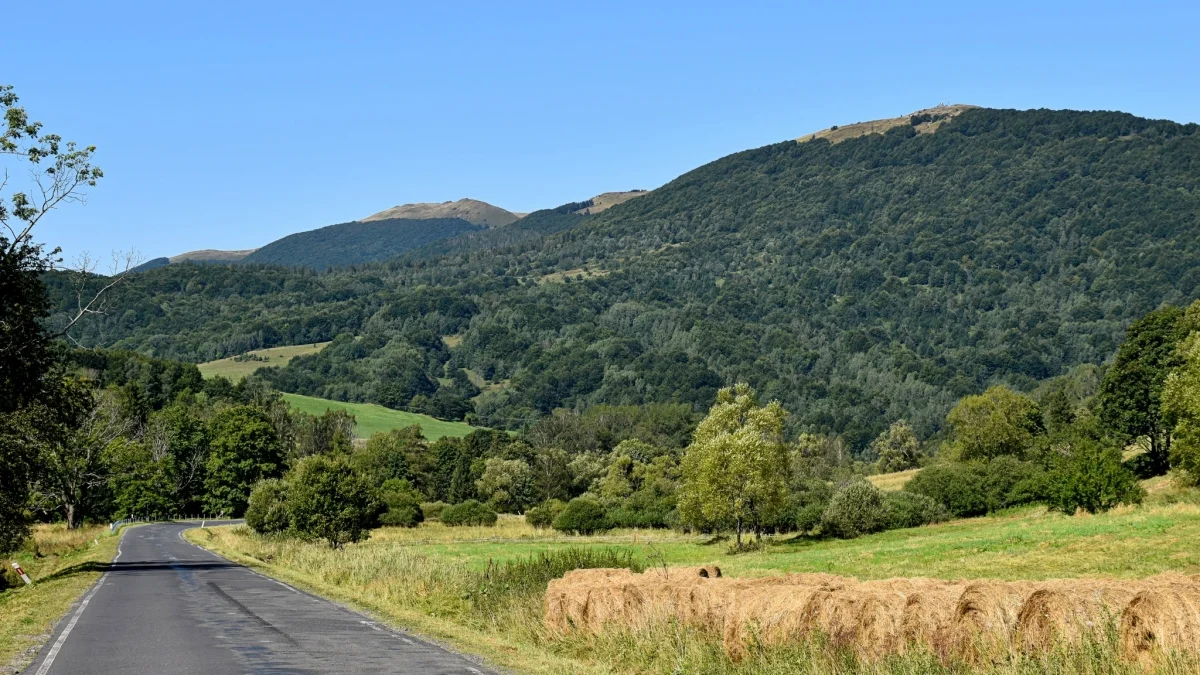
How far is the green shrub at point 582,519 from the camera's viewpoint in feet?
288

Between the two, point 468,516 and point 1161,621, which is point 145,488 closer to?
point 468,516

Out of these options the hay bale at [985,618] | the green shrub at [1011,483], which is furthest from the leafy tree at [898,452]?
the hay bale at [985,618]

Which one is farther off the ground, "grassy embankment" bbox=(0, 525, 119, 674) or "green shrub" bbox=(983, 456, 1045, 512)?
"grassy embankment" bbox=(0, 525, 119, 674)

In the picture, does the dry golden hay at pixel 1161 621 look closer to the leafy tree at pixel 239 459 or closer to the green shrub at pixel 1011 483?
the green shrub at pixel 1011 483

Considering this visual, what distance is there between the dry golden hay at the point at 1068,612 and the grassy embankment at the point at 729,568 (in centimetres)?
35

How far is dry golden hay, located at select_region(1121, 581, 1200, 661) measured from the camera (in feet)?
36.2

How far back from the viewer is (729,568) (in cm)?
4709

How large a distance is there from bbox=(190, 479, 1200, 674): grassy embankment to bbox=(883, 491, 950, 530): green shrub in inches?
128

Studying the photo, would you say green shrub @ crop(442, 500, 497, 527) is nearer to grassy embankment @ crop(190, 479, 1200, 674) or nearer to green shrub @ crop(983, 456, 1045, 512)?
grassy embankment @ crop(190, 479, 1200, 674)

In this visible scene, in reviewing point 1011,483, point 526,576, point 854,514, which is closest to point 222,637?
point 526,576

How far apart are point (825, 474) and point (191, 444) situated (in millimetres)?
73041

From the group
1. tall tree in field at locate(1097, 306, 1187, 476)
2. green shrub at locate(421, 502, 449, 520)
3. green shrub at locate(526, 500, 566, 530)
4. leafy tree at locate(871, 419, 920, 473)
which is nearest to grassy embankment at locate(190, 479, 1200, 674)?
tall tree in field at locate(1097, 306, 1187, 476)

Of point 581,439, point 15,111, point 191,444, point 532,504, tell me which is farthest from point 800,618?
point 581,439

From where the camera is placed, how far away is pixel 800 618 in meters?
14.5
